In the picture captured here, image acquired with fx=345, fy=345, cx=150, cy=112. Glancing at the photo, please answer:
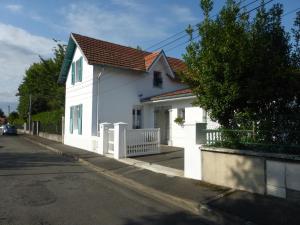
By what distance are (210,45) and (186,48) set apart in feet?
2.90

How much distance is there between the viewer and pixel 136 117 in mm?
Answer: 21594

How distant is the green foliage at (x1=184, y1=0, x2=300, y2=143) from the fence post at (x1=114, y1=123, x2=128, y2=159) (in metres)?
6.53

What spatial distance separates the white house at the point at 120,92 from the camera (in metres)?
19.3

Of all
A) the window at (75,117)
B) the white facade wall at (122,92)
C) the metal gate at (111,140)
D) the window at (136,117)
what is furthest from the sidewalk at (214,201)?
the window at (75,117)

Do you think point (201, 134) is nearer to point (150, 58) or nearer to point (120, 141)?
point (120, 141)

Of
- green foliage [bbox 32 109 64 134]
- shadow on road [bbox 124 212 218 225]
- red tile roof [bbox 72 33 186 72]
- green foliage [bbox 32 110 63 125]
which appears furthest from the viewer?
green foliage [bbox 32 110 63 125]

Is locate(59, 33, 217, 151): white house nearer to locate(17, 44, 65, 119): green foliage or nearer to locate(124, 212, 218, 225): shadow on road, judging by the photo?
locate(124, 212, 218, 225): shadow on road

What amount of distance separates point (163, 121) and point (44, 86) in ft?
84.9

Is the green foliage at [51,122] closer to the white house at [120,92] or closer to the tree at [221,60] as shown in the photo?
the white house at [120,92]

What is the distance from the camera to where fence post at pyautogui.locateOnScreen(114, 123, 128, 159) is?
1492 centimetres

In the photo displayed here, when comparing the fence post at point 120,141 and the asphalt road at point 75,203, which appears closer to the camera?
the asphalt road at point 75,203

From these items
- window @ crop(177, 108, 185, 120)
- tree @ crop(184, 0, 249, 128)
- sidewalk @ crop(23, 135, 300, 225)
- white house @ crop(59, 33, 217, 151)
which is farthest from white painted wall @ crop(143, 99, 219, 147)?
tree @ crop(184, 0, 249, 128)

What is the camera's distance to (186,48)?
927 cm

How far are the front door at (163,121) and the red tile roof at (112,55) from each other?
8.93ft
